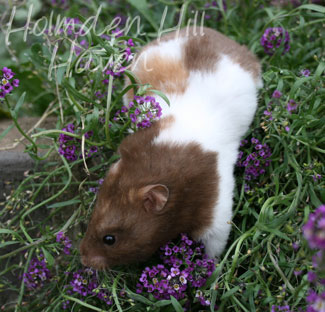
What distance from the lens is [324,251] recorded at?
1.51m

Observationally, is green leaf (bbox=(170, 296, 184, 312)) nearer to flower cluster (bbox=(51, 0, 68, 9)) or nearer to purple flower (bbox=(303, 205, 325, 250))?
purple flower (bbox=(303, 205, 325, 250))

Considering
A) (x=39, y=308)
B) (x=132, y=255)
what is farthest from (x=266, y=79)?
(x=39, y=308)

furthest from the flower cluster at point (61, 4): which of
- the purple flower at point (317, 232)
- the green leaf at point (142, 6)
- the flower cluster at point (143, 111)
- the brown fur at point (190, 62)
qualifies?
the purple flower at point (317, 232)

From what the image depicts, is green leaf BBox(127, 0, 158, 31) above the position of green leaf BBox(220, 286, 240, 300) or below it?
above

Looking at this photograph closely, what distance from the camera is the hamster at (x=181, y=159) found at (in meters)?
2.54

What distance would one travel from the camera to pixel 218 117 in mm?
2959

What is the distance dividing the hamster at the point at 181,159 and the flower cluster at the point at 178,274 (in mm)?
84

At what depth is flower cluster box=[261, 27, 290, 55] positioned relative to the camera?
3.48 meters

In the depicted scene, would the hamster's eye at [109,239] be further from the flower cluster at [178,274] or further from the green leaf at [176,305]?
the green leaf at [176,305]

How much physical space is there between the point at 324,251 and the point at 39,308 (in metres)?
2.10

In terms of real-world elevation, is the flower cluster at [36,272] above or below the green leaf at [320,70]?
below

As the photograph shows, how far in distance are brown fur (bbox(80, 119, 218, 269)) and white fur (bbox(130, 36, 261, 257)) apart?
8cm

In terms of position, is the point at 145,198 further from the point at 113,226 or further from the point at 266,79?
the point at 266,79

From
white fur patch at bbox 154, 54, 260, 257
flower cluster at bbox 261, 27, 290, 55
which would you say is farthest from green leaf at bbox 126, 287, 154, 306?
flower cluster at bbox 261, 27, 290, 55
